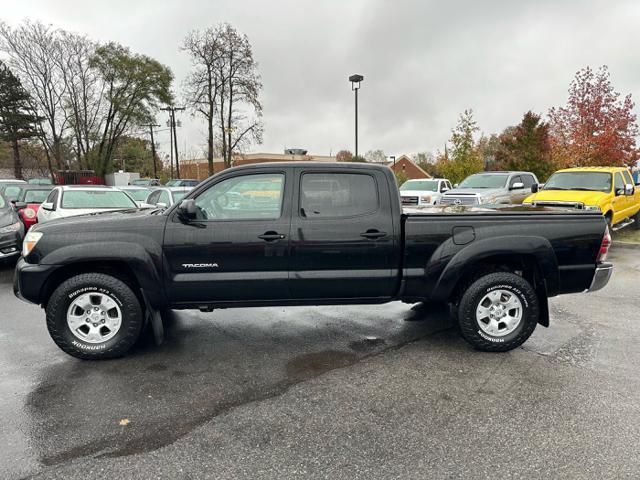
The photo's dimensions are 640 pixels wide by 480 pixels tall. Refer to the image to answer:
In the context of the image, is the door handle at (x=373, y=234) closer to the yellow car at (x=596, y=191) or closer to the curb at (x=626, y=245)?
Result: the yellow car at (x=596, y=191)

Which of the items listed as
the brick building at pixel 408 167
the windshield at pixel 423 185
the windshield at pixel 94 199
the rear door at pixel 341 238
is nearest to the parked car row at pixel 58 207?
the windshield at pixel 94 199

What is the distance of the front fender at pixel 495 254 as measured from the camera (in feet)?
13.1

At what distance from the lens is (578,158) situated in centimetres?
2094

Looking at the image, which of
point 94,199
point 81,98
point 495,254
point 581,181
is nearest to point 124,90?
point 81,98

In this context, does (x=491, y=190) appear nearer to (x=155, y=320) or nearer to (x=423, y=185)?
(x=423, y=185)

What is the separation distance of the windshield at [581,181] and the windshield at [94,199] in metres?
10.3

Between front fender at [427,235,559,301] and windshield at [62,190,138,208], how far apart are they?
23.3 ft

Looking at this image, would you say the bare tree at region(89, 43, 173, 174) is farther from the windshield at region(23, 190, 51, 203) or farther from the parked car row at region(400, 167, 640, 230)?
the parked car row at region(400, 167, 640, 230)

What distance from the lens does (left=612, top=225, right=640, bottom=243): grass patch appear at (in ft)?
36.1

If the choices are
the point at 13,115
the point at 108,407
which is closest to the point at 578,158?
the point at 108,407

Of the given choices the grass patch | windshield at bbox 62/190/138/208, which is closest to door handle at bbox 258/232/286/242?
windshield at bbox 62/190/138/208

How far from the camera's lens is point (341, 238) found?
3941 mm

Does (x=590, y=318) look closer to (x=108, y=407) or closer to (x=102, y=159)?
(x=108, y=407)

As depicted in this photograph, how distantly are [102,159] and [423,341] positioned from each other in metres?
41.0
